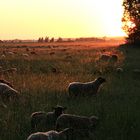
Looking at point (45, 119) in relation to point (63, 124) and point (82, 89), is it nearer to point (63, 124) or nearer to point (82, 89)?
point (63, 124)

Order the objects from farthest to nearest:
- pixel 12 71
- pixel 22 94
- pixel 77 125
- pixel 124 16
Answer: pixel 124 16
pixel 12 71
pixel 22 94
pixel 77 125

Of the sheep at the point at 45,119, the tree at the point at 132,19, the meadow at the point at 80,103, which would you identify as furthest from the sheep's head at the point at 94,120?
the tree at the point at 132,19

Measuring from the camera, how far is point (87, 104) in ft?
50.2

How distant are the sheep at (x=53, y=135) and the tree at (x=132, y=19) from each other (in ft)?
163

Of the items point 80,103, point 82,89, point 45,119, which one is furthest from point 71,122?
point 82,89

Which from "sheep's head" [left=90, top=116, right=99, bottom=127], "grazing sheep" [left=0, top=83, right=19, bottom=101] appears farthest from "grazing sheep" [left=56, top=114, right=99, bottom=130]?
"grazing sheep" [left=0, top=83, right=19, bottom=101]

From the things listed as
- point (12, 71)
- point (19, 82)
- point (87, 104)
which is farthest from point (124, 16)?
point (87, 104)

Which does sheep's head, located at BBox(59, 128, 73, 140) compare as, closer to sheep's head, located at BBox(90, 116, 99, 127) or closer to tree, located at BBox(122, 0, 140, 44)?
sheep's head, located at BBox(90, 116, 99, 127)

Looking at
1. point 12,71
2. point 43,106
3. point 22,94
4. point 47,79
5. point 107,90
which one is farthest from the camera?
point 12,71

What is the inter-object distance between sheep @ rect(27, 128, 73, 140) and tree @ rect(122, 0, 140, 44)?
49791 mm

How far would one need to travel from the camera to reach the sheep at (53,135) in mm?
9727

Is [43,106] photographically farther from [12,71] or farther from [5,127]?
[12,71]

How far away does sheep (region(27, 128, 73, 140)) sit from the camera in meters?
9.73

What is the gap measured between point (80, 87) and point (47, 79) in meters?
4.83
